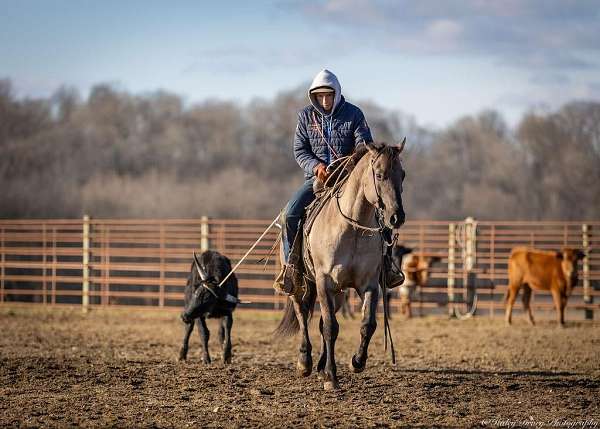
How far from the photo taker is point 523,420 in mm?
6770

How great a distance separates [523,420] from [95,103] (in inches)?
2351

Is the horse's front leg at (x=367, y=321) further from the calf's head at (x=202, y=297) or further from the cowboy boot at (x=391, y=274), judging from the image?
the calf's head at (x=202, y=297)

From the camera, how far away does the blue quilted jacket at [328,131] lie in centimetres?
855

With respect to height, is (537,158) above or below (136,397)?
above

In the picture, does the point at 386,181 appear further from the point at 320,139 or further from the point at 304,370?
the point at 304,370

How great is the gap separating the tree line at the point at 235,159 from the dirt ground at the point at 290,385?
28052 mm

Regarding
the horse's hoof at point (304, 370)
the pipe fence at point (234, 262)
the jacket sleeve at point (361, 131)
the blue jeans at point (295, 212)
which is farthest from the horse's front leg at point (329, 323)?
the pipe fence at point (234, 262)

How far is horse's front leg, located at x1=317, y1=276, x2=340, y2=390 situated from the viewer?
794cm

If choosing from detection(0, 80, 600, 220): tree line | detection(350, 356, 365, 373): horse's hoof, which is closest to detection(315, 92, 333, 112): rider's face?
detection(350, 356, 365, 373): horse's hoof

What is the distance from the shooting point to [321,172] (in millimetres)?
8375

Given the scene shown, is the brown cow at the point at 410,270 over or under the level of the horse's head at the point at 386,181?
under

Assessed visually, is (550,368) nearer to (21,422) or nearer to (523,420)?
(523,420)

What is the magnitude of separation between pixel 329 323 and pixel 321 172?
1.47 metres

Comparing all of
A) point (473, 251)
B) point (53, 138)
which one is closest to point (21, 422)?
point (473, 251)
